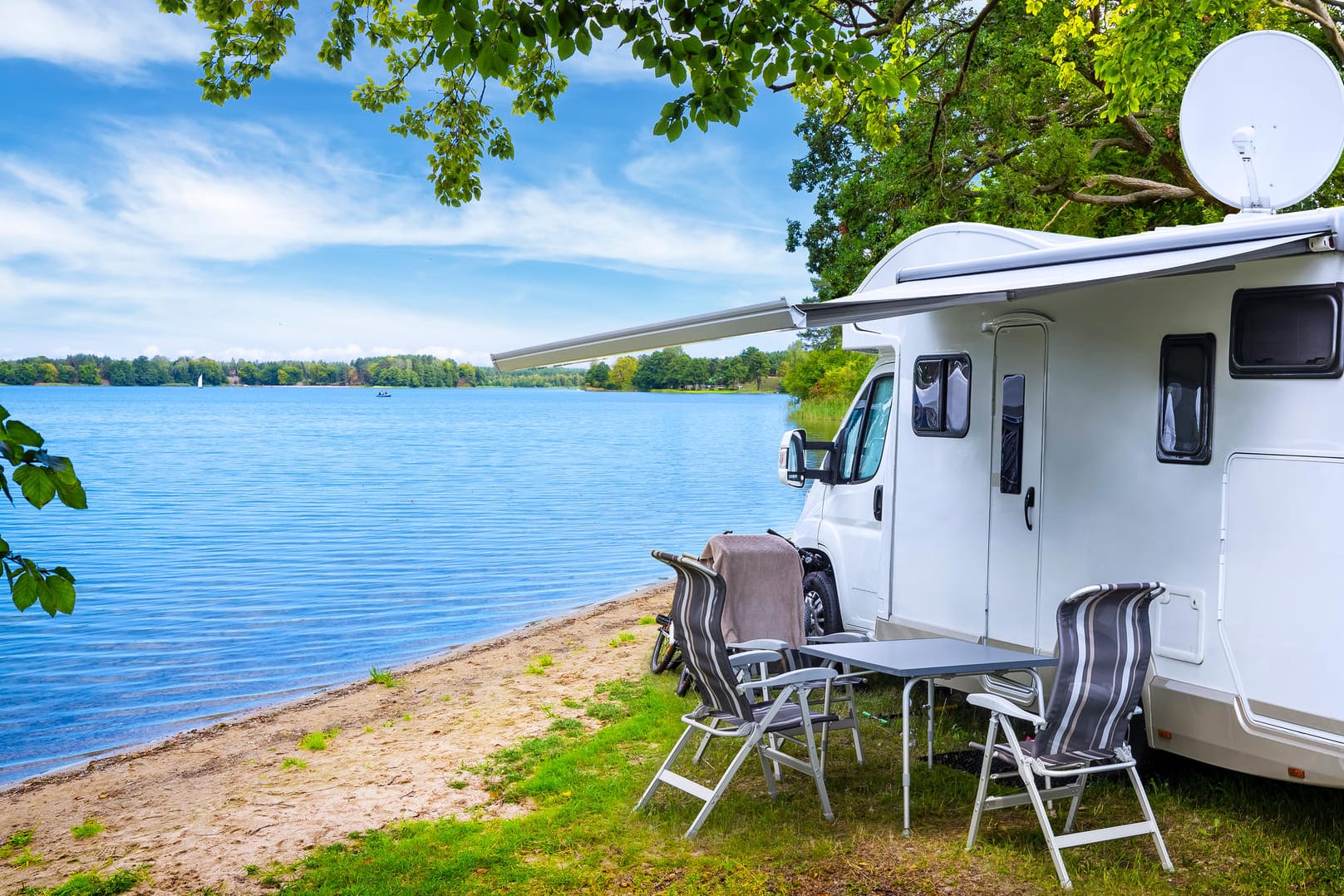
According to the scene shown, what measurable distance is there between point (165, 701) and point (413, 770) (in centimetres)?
507

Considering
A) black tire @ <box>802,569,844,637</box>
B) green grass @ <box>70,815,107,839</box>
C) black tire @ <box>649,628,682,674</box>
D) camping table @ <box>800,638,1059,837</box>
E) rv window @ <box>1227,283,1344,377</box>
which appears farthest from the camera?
black tire @ <box>649,628,682,674</box>

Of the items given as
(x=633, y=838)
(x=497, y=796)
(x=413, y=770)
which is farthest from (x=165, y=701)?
(x=633, y=838)

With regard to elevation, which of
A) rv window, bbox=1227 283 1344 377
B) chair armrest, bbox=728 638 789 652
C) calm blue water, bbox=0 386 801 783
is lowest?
calm blue water, bbox=0 386 801 783

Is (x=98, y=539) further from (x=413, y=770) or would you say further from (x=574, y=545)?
(x=413, y=770)

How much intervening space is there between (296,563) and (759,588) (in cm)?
1455

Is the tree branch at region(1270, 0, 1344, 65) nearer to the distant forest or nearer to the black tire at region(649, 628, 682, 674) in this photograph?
the black tire at region(649, 628, 682, 674)

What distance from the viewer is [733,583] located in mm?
6625

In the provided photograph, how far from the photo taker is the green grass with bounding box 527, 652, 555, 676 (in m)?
9.09

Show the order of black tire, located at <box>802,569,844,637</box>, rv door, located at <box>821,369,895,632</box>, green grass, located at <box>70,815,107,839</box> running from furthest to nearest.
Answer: black tire, located at <box>802,569,844,637</box> < rv door, located at <box>821,369,895,632</box> < green grass, located at <box>70,815,107,839</box>

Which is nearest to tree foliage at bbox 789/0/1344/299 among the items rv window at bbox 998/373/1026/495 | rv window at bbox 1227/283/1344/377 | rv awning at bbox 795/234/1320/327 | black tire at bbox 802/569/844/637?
black tire at bbox 802/569/844/637

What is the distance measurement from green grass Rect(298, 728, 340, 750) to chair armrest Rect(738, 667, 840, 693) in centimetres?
361

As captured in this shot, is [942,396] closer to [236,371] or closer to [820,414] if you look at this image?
[820,414]

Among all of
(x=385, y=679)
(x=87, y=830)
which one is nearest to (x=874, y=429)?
(x=385, y=679)

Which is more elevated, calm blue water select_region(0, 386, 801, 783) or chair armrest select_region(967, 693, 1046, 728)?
chair armrest select_region(967, 693, 1046, 728)
